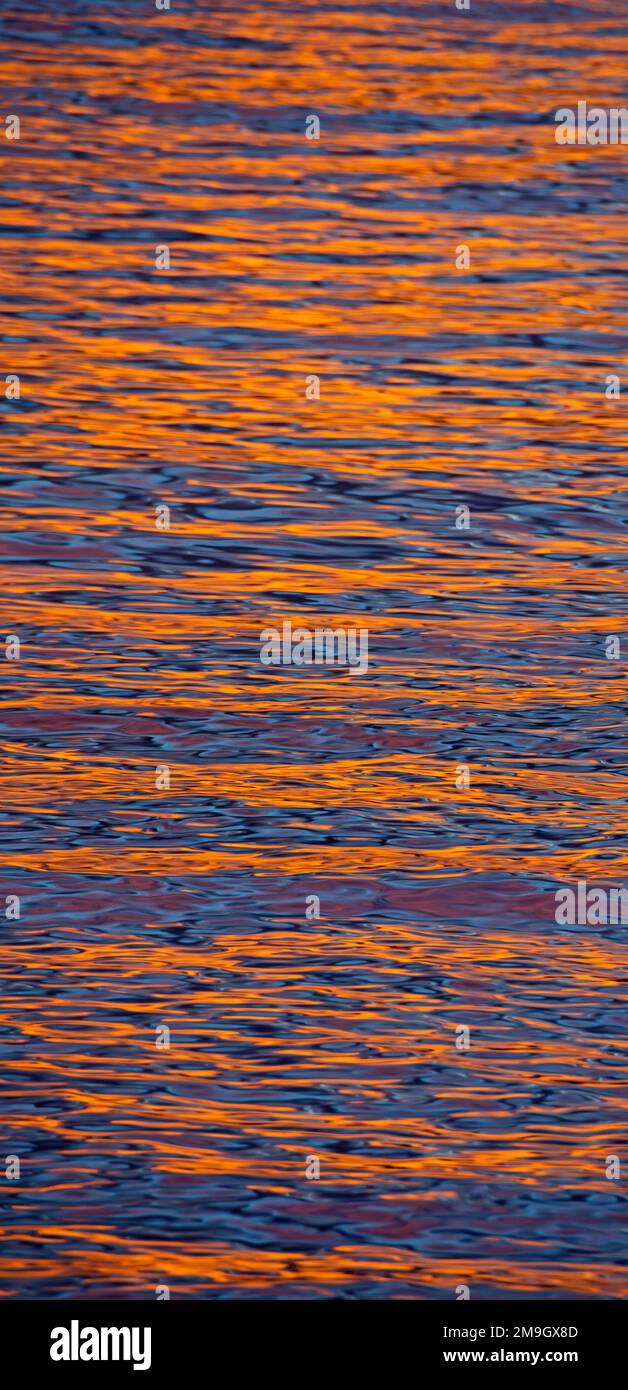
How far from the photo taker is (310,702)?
7.40m

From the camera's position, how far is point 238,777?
686 centimetres

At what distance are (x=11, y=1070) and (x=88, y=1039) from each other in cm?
20

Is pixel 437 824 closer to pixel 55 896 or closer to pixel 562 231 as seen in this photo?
pixel 55 896

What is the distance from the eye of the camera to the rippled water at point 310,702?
4.94 meters

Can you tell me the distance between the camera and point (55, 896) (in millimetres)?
6184

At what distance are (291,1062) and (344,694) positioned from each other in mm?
2199

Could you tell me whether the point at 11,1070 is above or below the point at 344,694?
below

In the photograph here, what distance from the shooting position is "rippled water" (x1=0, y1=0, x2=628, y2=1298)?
4.94 m
